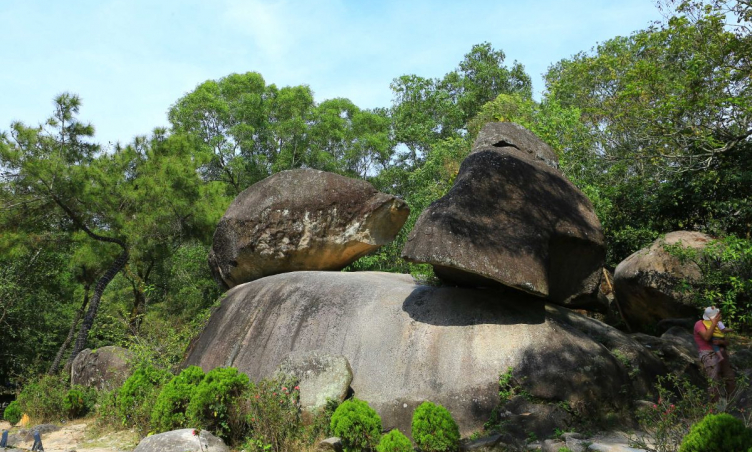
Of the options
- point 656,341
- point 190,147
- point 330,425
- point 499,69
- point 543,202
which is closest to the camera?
point 330,425

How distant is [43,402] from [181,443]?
23.4 feet

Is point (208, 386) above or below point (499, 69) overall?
below

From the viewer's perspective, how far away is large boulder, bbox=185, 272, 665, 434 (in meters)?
8.80

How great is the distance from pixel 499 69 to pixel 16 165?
2289 centimetres

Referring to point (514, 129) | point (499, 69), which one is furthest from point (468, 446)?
point (499, 69)

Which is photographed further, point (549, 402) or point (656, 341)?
point (656, 341)

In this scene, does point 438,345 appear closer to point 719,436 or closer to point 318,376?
point 318,376

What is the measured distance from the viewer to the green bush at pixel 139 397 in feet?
33.8

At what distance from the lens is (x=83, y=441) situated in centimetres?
1077

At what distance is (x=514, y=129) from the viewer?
12.6 meters

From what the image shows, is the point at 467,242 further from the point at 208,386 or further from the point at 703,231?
the point at 703,231

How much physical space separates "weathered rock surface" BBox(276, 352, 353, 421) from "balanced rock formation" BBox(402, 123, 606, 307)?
6.84 ft

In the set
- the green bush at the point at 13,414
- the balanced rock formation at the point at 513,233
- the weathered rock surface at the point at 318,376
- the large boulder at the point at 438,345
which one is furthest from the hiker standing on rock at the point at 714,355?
the green bush at the point at 13,414

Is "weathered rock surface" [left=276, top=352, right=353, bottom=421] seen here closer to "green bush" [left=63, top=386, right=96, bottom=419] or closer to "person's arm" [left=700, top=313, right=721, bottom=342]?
"person's arm" [left=700, top=313, right=721, bottom=342]
